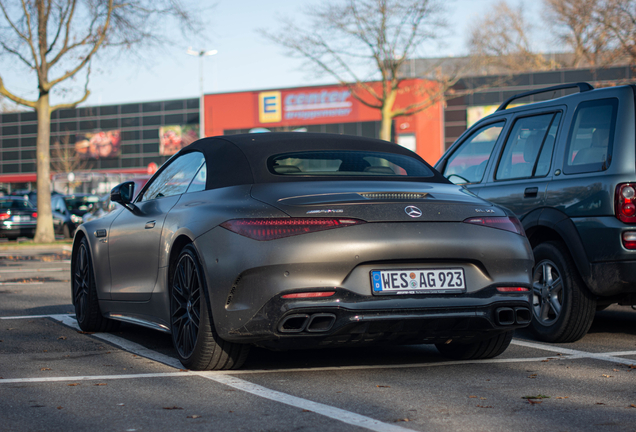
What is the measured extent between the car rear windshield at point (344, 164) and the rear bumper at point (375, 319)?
1058 millimetres

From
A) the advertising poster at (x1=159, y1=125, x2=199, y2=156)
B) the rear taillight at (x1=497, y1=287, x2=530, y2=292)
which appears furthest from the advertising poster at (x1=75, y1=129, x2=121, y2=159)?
the rear taillight at (x1=497, y1=287, x2=530, y2=292)

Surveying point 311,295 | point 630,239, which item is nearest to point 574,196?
point 630,239

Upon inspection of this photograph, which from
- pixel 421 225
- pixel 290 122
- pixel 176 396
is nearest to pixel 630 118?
pixel 421 225

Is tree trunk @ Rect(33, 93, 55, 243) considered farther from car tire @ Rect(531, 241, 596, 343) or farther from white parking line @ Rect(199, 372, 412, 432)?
white parking line @ Rect(199, 372, 412, 432)

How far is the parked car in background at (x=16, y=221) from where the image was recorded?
28109 millimetres

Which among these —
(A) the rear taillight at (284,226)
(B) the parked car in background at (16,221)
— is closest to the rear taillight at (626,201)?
(A) the rear taillight at (284,226)

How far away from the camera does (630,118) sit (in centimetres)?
599

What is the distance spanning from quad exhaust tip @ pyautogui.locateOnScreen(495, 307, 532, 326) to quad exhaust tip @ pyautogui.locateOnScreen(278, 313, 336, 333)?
3.31ft

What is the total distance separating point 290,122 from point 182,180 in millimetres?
60375

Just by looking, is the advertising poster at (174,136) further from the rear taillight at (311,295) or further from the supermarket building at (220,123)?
the rear taillight at (311,295)

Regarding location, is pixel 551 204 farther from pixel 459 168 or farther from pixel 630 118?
pixel 459 168

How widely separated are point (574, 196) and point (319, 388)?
273 cm

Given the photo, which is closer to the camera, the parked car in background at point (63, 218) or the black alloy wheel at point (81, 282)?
the black alloy wheel at point (81, 282)

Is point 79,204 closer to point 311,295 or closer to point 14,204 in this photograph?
point 14,204
